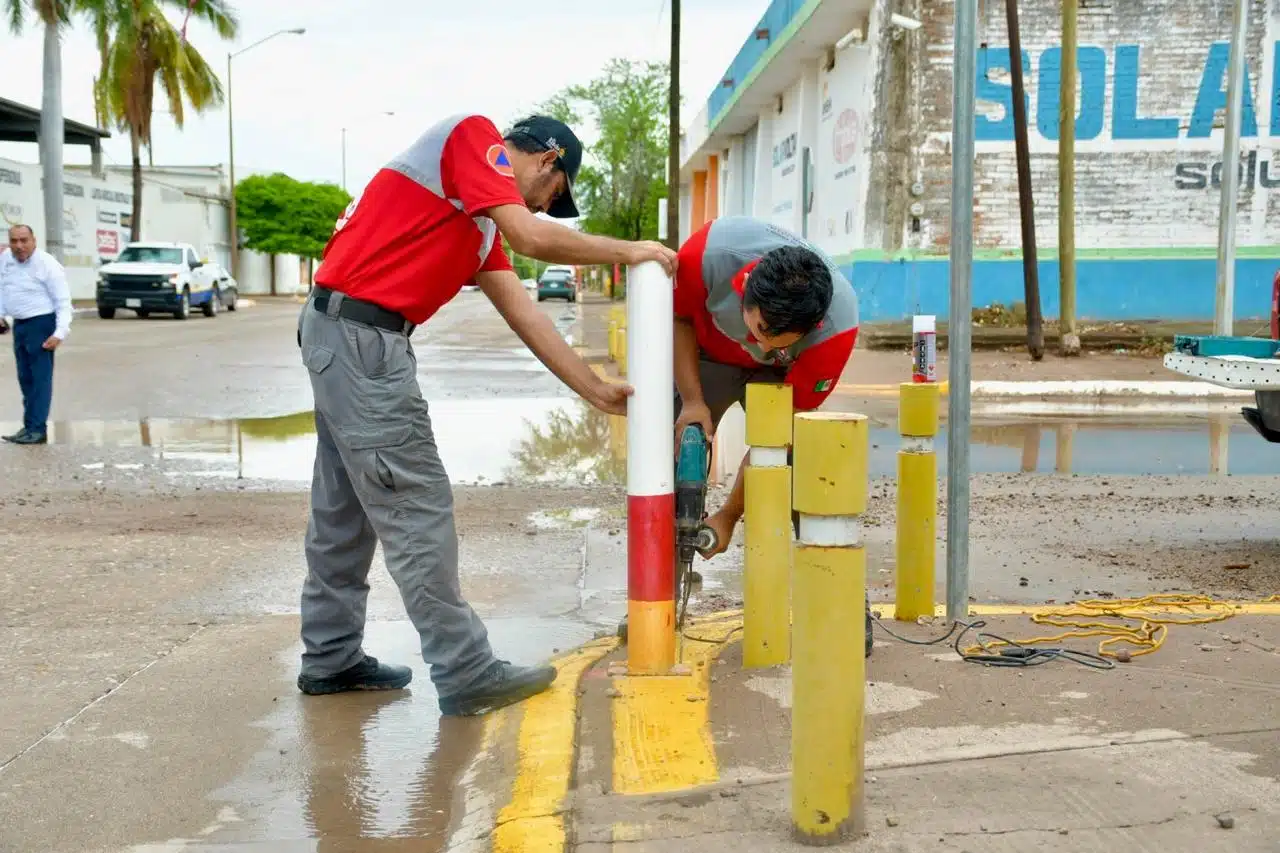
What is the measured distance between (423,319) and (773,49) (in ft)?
75.0

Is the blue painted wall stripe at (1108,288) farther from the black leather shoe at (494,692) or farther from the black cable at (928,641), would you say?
the black leather shoe at (494,692)

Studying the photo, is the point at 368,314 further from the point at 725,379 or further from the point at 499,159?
the point at 725,379

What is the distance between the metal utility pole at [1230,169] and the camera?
54.6 feet

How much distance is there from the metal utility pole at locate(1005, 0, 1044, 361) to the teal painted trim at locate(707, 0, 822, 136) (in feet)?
13.2

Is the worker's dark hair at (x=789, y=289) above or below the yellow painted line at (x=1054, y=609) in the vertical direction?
above

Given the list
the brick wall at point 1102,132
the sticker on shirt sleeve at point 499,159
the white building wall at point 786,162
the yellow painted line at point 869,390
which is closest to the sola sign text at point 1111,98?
the brick wall at point 1102,132

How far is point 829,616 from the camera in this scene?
2.77m

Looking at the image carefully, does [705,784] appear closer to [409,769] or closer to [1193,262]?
[409,769]

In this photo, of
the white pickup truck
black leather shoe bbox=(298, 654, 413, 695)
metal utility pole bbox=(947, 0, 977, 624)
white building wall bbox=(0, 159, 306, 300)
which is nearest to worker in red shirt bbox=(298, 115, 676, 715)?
black leather shoe bbox=(298, 654, 413, 695)

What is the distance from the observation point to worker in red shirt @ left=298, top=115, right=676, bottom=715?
3.88 m

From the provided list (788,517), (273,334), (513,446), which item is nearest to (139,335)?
(273,334)

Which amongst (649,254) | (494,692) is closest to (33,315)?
(494,692)

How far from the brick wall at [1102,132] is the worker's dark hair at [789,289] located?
17.4 metres

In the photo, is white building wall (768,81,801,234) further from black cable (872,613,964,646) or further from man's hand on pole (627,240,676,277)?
man's hand on pole (627,240,676,277)
